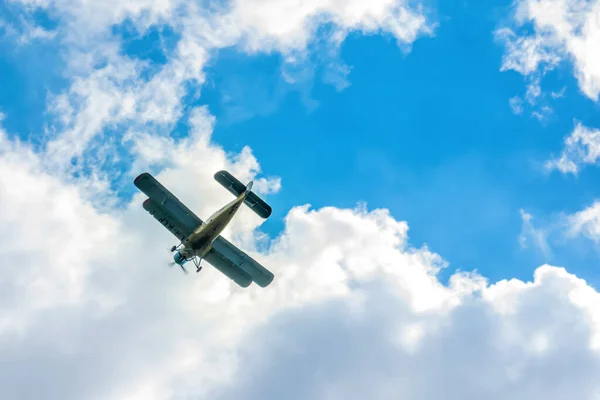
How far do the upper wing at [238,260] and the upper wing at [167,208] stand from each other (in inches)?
135

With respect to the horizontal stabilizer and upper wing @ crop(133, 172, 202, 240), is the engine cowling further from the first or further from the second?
the horizontal stabilizer

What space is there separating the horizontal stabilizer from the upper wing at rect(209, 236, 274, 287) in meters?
5.21

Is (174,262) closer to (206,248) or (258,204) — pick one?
(206,248)

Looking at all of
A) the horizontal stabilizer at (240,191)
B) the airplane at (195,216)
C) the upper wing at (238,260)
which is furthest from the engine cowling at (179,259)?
the horizontal stabilizer at (240,191)

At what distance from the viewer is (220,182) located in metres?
48.2

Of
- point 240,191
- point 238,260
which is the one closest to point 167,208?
point 240,191

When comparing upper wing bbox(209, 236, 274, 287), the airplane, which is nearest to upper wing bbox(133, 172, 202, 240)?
the airplane

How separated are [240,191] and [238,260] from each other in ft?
25.8

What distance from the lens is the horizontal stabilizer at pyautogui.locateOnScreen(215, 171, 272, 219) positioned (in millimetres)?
48000

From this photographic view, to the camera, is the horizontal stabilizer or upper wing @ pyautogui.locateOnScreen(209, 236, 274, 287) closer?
the horizontal stabilizer

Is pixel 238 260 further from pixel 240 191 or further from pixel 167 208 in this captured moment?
pixel 167 208

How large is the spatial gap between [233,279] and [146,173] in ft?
46.7

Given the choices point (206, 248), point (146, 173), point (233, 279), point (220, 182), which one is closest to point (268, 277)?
point (233, 279)

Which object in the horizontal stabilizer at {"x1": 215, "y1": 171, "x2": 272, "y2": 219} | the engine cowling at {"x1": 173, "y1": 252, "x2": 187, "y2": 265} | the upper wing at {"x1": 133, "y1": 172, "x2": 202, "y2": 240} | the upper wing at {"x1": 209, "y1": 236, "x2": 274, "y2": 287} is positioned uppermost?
the horizontal stabilizer at {"x1": 215, "y1": 171, "x2": 272, "y2": 219}
